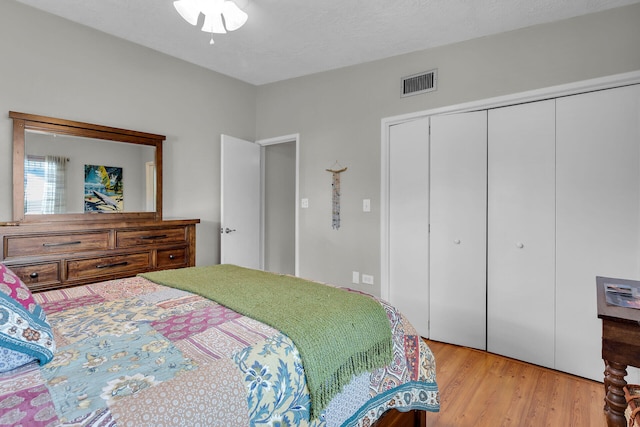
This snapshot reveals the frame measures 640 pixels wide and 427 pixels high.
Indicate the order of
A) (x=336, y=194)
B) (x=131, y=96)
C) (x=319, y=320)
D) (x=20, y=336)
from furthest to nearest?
(x=336, y=194) → (x=131, y=96) → (x=319, y=320) → (x=20, y=336)

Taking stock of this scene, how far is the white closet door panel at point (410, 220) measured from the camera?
3.04m

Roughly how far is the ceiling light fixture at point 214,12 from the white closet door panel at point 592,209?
2387 millimetres

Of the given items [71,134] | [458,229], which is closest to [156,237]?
[71,134]

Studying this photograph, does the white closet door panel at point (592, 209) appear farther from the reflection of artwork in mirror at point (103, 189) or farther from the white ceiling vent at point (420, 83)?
the reflection of artwork in mirror at point (103, 189)

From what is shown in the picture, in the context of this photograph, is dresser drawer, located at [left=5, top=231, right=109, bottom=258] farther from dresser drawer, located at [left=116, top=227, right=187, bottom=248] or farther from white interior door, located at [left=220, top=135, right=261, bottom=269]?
white interior door, located at [left=220, top=135, right=261, bottom=269]

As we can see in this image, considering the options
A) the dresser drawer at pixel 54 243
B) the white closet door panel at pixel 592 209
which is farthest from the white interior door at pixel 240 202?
the white closet door panel at pixel 592 209

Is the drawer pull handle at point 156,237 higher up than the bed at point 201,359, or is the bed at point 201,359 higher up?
the drawer pull handle at point 156,237

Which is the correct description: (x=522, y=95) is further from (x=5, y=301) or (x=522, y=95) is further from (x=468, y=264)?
(x=5, y=301)

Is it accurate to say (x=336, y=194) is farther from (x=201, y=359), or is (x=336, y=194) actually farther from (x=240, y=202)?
(x=201, y=359)

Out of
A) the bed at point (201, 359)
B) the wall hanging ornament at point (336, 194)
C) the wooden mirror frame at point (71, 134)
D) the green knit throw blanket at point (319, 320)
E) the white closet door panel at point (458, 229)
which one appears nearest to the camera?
the bed at point (201, 359)

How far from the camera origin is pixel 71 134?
2.69m

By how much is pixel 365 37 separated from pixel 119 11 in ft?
6.27

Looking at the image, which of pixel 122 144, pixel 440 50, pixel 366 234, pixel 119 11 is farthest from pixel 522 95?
pixel 122 144

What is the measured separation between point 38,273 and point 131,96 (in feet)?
5.46
